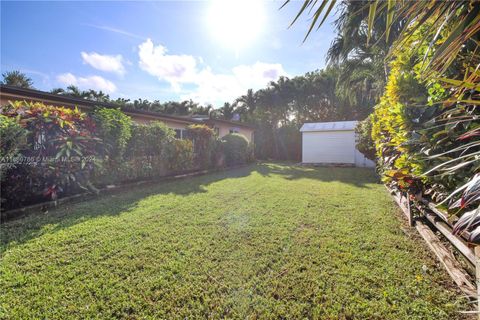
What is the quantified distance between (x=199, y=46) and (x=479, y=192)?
8.86 meters

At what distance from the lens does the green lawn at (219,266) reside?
1.86 m

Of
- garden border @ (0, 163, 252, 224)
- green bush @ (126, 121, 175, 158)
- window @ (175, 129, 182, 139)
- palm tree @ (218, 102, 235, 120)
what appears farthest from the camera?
palm tree @ (218, 102, 235, 120)

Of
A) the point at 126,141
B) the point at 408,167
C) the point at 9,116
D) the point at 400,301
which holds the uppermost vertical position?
the point at 9,116

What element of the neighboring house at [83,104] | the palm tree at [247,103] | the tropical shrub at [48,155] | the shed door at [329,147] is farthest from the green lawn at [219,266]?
the palm tree at [247,103]

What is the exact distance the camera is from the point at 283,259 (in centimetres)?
262

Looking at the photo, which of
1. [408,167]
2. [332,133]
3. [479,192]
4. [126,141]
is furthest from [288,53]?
[332,133]

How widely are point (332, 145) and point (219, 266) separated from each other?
14.6 m

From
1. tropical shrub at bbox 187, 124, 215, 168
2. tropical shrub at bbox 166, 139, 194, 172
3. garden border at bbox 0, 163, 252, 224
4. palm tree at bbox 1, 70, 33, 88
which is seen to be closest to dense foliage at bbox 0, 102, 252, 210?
garden border at bbox 0, 163, 252, 224

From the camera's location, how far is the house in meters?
14.3

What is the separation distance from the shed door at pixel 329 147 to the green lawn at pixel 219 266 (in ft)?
36.3

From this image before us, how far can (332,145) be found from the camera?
49.2ft

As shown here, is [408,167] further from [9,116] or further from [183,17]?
[9,116]

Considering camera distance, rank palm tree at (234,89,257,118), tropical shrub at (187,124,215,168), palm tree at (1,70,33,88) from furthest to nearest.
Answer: palm tree at (234,89,257,118), palm tree at (1,70,33,88), tropical shrub at (187,124,215,168)

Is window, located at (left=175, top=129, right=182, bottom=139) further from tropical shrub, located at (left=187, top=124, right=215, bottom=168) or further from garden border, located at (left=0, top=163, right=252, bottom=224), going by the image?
garden border, located at (left=0, top=163, right=252, bottom=224)
